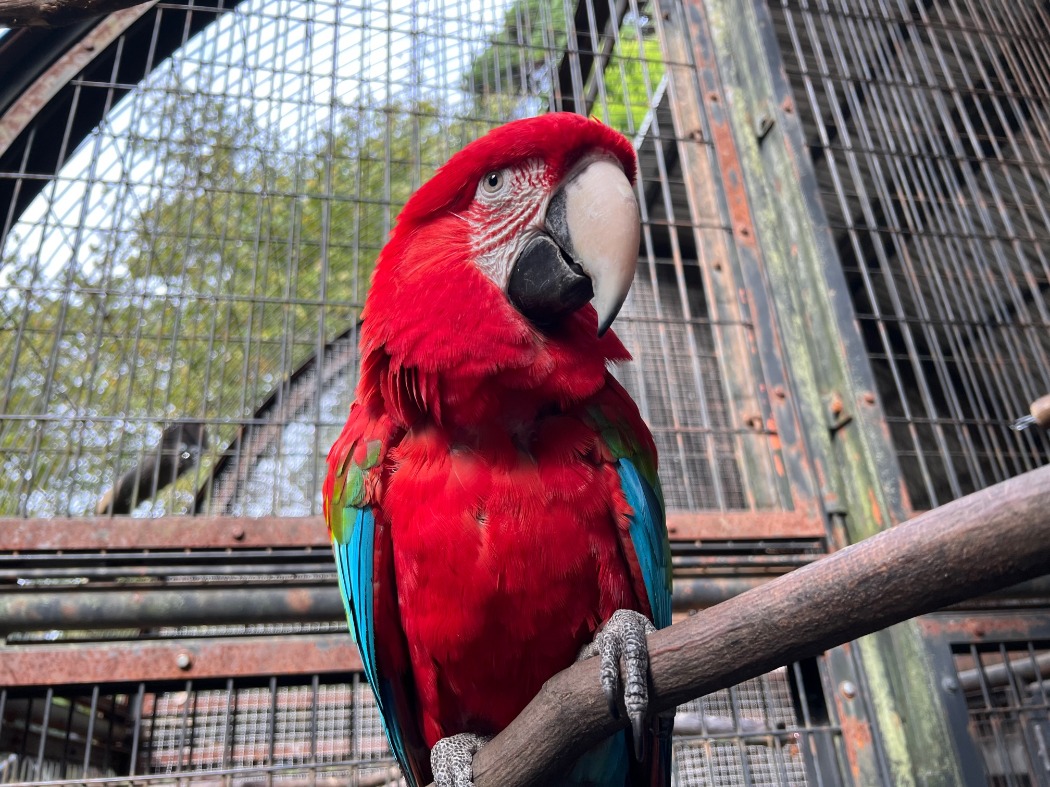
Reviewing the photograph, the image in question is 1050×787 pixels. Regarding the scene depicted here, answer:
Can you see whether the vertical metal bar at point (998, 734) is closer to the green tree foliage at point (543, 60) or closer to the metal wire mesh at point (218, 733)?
the metal wire mesh at point (218, 733)

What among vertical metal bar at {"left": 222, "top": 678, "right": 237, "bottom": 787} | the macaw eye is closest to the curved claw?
the macaw eye

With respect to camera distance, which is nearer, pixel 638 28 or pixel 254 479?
pixel 254 479

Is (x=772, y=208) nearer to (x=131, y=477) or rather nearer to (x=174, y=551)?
(x=174, y=551)

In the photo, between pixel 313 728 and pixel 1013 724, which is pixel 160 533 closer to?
pixel 313 728

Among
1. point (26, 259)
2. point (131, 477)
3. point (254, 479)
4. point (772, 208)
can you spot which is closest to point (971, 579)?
point (772, 208)

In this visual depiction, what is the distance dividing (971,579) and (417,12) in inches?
101

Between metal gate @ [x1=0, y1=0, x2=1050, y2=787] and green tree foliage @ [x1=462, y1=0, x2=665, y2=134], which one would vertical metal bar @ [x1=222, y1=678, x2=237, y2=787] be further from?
green tree foliage @ [x1=462, y1=0, x2=665, y2=134]

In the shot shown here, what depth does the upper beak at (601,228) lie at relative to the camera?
1106 millimetres

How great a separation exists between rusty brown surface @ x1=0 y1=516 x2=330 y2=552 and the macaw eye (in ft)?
3.11

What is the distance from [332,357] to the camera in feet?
8.40

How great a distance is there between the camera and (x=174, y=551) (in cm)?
164

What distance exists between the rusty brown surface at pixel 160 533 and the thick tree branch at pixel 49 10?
3.51ft

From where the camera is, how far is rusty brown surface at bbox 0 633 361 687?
147 cm

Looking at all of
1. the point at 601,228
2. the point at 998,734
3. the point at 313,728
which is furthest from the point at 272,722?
the point at 998,734
